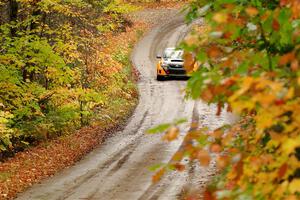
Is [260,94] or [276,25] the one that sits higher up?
[276,25]

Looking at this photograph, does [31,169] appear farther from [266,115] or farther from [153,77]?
[153,77]

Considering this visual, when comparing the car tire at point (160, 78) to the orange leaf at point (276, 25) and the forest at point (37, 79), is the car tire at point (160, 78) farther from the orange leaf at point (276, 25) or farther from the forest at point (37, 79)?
the orange leaf at point (276, 25)

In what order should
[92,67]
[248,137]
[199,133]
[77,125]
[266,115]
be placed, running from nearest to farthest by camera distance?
1. [266,115]
2. [199,133]
3. [248,137]
4. [77,125]
5. [92,67]

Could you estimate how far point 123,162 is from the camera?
15.7 meters

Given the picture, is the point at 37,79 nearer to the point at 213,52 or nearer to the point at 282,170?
the point at 213,52

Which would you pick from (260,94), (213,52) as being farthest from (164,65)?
(260,94)

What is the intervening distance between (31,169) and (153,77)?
1600 cm

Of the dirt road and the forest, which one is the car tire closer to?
the dirt road

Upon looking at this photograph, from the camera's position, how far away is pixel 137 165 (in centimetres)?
1519

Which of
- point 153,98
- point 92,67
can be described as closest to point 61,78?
point 92,67

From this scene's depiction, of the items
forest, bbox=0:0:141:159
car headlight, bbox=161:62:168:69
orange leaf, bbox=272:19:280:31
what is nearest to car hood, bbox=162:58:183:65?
car headlight, bbox=161:62:168:69

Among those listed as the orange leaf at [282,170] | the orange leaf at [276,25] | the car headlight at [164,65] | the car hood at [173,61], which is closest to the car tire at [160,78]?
the car headlight at [164,65]

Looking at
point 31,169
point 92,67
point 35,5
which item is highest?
point 35,5

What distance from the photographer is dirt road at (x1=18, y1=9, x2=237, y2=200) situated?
12461 millimetres
